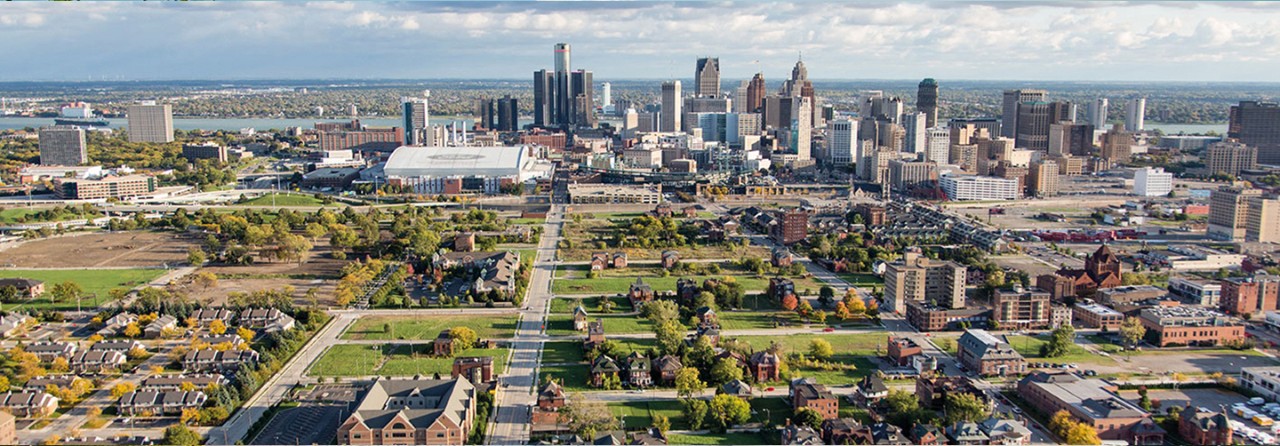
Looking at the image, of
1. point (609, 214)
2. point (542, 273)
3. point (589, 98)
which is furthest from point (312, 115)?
point (542, 273)

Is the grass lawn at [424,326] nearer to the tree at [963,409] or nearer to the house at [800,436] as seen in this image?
the house at [800,436]

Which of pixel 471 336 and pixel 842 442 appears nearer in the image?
pixel 842 442

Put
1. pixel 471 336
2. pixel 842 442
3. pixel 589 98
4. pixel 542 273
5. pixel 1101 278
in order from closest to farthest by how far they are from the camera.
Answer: pixel 842 442 < pixel 471 336 < pixel 1101 278 < pixel 542 273 < pixel 589 98

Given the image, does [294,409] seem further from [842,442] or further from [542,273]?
[542,273]

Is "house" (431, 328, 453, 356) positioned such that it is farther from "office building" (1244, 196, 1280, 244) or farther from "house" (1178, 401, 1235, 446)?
"office building" (1244, 196, 1280, 244)

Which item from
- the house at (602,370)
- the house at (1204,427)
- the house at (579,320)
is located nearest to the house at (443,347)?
the house at (579,320)

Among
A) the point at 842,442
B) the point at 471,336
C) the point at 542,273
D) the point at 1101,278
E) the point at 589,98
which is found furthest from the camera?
the point at 589,98

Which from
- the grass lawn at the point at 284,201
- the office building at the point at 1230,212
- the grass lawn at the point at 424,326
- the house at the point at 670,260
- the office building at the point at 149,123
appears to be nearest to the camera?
the grass lawn at the point at 424,326
